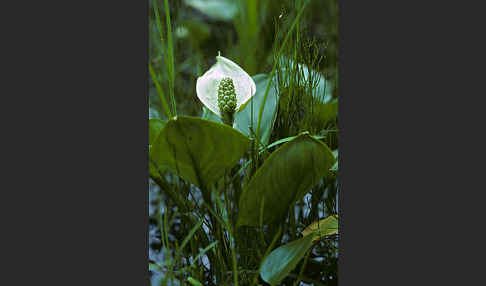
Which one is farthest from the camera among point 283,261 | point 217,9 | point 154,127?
point 217,9

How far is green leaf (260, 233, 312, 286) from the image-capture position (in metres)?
0.46

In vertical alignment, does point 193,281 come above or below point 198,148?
below

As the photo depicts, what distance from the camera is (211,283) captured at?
53 cm

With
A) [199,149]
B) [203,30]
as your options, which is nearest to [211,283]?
[199,149]

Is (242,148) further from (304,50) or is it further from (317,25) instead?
(317,25)

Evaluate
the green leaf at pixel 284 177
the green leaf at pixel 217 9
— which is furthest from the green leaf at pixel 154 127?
the green leaf at pixel 217 9

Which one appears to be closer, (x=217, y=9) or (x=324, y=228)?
(x=324, y=228)

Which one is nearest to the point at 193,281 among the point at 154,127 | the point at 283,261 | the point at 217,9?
the point at 283,261

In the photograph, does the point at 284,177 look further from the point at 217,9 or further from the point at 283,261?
the point at 217,9

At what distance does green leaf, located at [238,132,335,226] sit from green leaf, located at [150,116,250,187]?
1.3 inches

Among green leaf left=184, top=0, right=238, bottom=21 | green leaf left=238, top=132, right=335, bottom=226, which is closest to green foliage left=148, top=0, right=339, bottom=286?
green leaf left=238, top=132, right=335, bottom=226

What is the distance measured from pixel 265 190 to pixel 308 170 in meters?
Result: 0.05

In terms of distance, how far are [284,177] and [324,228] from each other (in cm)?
9

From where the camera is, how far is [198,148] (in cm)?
47
